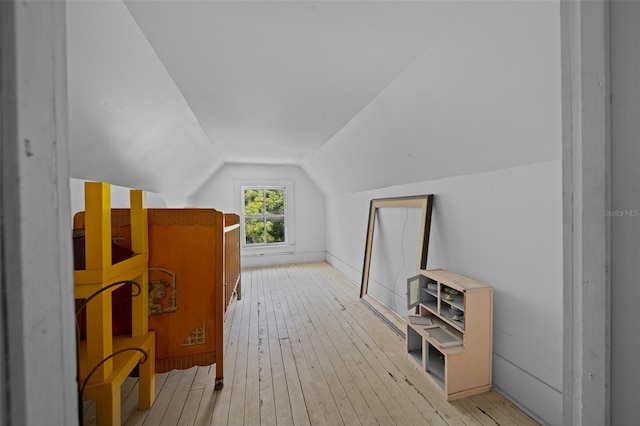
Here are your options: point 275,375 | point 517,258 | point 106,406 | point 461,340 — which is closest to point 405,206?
point 517,258

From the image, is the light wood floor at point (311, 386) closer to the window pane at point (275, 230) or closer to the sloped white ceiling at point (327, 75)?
the sloped white ceiling at point (327, 75)

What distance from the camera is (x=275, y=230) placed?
17.3ft

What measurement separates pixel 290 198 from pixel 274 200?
34 cm

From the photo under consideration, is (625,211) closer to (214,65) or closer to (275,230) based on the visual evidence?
(214,65)

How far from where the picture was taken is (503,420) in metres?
1.39

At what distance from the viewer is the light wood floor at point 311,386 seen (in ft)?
4.67

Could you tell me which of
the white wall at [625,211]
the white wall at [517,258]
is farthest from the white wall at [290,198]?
the white wall at [625,211]

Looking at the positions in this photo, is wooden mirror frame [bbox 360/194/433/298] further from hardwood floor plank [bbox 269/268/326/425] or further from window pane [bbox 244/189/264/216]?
window pane [bbox 244/189/264/216]

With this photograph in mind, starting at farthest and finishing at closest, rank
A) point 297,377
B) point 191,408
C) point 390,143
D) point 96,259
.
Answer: point 390,143, point 297,377, point 191,408, point 96,259

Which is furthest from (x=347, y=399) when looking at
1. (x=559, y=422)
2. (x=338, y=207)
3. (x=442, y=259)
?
(x=338, y=207)

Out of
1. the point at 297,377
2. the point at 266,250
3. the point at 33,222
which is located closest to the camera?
the point at 33,222

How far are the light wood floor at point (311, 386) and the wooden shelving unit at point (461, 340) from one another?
0.08m

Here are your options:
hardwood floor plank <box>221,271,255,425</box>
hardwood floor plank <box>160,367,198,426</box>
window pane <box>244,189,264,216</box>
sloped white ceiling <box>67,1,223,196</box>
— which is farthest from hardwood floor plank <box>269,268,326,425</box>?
window pane <box>244,189,264,216</box>

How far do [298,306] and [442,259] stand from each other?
172 cm
